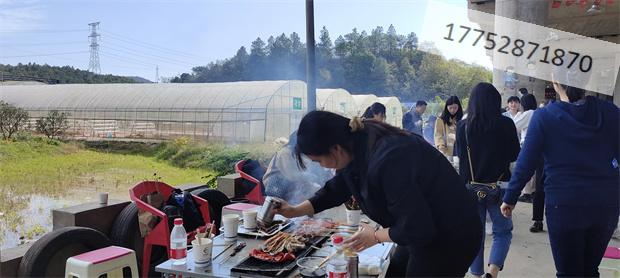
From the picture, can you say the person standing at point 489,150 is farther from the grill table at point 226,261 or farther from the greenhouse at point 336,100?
the greenhouse at point 336,100

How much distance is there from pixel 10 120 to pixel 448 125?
6.08m

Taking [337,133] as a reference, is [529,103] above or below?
above

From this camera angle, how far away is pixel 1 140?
18.8 ft

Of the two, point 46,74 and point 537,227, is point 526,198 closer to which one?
point 537,227

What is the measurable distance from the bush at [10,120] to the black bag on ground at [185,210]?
14.5ft

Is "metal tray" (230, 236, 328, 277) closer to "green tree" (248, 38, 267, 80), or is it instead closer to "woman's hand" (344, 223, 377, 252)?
"woman's hand" (344, 223, 377, 252)

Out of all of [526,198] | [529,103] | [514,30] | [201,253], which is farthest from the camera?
[514,30]

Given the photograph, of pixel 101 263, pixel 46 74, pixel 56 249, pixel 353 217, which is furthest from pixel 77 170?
pixel 353 217

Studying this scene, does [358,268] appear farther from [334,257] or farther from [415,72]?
[415,72]

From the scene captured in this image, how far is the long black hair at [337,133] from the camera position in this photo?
1305 mm

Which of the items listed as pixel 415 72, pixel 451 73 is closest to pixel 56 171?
pixel 415 72

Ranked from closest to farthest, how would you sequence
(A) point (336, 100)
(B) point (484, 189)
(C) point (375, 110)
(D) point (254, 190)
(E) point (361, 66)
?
(B) point (484, 189) < (D) point (254, 190) < (C) point (375, 110) < (E) point (361, 66) < (A) point (336, 100)

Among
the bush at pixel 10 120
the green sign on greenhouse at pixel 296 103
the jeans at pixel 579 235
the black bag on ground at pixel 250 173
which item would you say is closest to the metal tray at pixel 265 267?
the jeans at pixel 579 235

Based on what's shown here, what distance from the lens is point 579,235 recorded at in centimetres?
194
